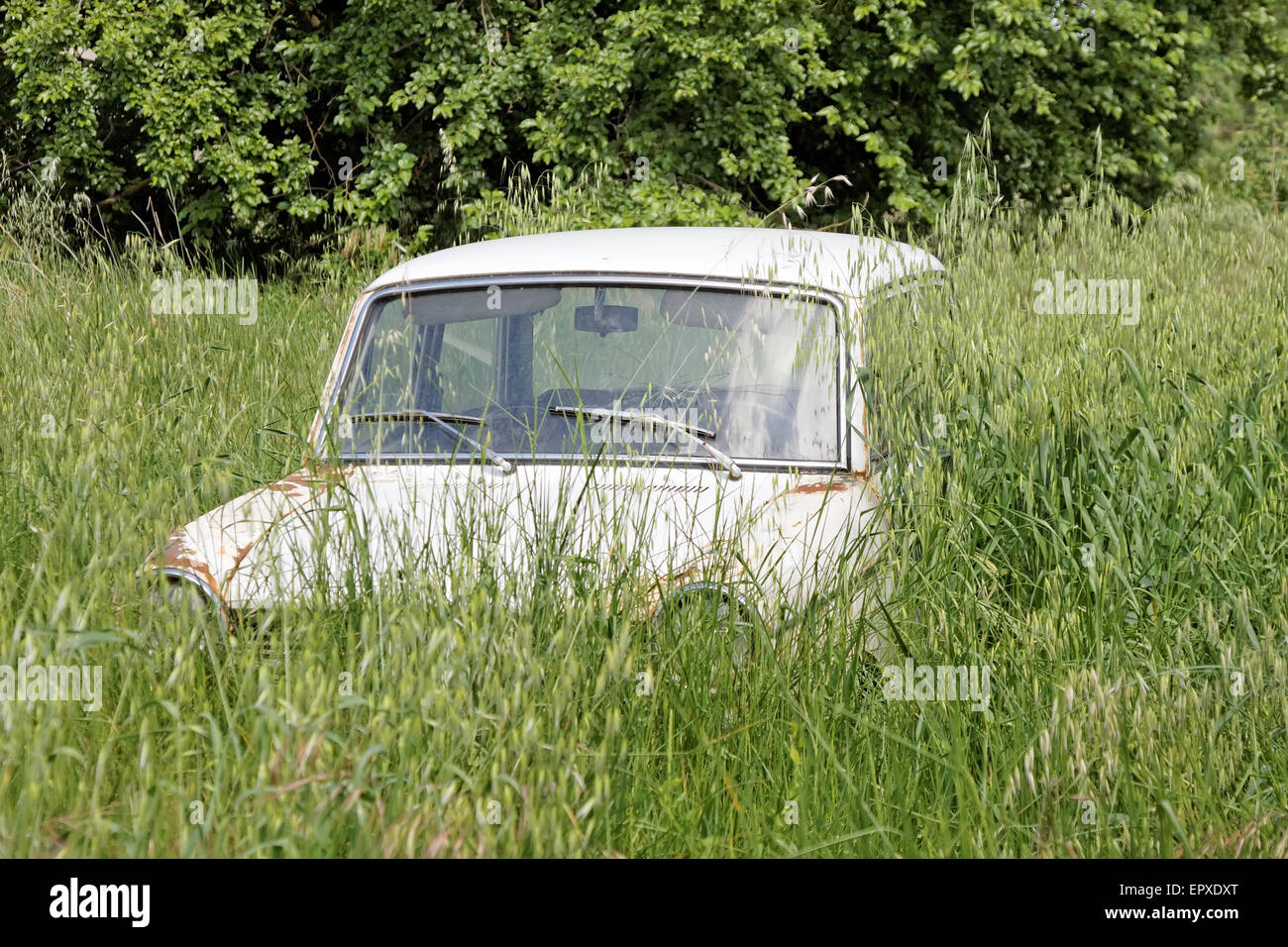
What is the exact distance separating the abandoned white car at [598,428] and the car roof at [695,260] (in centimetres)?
1

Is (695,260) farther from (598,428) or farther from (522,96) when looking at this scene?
(522,96)

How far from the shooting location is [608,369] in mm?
3588

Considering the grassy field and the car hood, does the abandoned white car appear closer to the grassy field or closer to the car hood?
the car hood

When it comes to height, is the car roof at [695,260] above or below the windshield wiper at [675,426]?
above

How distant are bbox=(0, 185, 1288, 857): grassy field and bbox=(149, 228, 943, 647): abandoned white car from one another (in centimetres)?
14

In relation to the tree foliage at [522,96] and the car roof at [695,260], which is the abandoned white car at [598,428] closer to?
the car roof at [695,260]

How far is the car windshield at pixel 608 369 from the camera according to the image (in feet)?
11.0

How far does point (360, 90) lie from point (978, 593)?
838 cm

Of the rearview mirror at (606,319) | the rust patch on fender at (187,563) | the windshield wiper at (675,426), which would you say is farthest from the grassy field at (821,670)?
the rearview mirror at (606,319)

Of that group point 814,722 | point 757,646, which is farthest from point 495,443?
point 814,722

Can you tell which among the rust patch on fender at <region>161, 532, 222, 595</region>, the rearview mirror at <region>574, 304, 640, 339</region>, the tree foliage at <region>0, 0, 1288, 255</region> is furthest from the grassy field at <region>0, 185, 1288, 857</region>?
the tree foliage at <region>0, 0, 1288, 255</region>

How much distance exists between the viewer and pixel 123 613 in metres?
2.22

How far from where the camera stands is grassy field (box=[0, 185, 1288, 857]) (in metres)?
1.78

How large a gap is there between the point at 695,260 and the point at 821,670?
4.86ft
